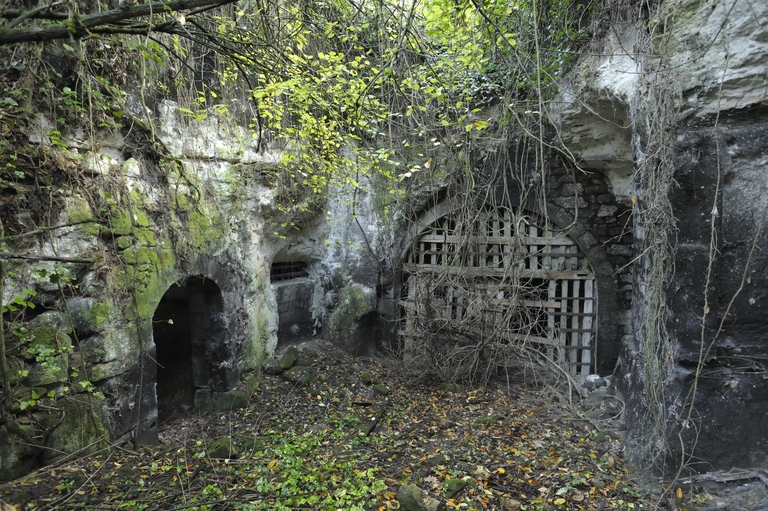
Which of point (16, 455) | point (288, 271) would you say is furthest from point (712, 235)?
point (288, 271)

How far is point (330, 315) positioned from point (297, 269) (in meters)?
0.82

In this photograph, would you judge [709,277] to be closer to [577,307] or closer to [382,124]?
[577,307]

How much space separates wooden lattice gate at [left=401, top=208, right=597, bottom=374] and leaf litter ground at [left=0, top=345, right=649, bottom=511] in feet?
2.40

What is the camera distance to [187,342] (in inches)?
209

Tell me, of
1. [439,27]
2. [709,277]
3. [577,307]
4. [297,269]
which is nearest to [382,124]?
[439,27]

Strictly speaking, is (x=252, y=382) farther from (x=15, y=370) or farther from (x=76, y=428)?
(x=15, y=370)

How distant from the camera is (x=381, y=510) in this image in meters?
2.89

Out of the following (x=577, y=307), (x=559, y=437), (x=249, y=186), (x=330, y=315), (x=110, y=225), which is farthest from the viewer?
(x=330, y=315)

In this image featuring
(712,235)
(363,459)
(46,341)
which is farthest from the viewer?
(363,459)

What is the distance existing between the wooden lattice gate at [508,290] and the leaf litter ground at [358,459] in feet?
2.40

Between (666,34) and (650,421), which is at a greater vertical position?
(666,34)

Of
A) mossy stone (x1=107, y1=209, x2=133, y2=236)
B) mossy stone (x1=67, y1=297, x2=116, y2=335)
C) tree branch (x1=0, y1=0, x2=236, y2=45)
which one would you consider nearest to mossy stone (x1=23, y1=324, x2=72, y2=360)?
mossy stone (x1=67, y1=297, x2=116, y2=335)

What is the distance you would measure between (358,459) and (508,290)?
2.74 m

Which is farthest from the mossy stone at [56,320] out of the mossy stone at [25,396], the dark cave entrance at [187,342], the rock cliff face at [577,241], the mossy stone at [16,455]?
the dark cave entrance at [187,342]
